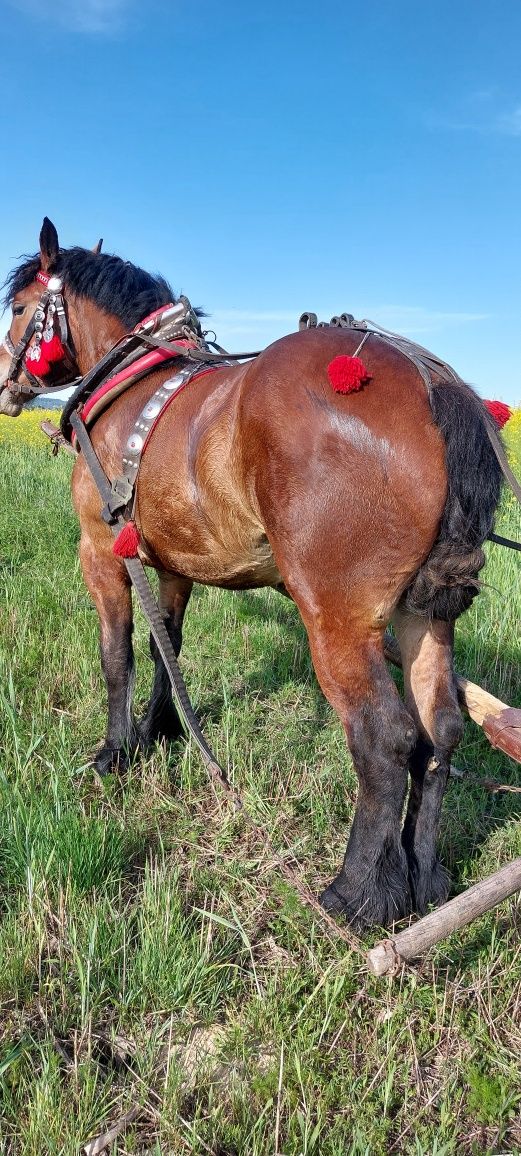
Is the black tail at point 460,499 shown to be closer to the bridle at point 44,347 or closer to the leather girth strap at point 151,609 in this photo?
the leather girth strap at point 151,609

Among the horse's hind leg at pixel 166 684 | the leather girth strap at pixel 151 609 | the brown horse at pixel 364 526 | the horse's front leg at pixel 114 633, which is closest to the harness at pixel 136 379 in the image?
the leather girth strap at pixel 151 609

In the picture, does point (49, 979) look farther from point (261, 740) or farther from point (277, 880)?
point (261, 740)

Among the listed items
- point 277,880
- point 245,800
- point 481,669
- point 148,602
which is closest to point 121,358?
point 148,602

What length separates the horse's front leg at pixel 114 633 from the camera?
3.54 metres

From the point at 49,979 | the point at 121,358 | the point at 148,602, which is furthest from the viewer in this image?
the point at 121,358

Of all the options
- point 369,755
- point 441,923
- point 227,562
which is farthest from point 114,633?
point 441,923

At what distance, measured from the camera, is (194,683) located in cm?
438

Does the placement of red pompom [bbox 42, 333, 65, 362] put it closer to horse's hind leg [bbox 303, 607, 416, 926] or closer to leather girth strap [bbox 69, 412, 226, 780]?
leather girth strap [bbox 69, 412, 226, 780]

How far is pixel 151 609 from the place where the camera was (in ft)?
10.1

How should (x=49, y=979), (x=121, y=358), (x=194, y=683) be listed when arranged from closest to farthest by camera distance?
(x=49, y=979) → (x=121, y=358) → (x=194, y=683)

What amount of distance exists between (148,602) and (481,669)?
2.35m

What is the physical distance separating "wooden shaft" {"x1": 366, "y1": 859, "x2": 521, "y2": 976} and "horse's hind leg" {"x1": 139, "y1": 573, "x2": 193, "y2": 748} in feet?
7.02

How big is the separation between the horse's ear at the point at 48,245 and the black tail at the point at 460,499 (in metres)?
2.37

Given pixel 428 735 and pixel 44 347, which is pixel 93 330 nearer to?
pixel 44 347
